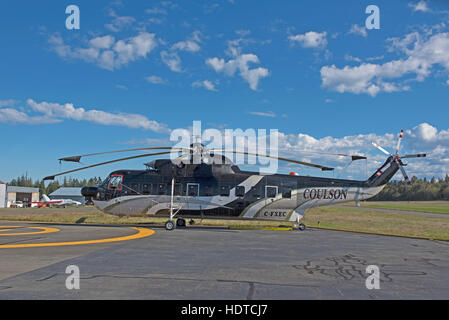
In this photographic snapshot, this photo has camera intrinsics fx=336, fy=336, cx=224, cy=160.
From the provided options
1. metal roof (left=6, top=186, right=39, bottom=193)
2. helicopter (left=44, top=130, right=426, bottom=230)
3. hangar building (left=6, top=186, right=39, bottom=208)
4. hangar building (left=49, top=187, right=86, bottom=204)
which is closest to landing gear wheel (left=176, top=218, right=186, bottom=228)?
helicopter (left=44, top=130, right=426, bottom=230)

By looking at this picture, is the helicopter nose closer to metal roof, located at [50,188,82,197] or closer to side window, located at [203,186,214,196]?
side window, located at [203,186,214,196]

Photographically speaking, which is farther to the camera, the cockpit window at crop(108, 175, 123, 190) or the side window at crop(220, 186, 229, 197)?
the cockpit window at crop(108, 175, 123, 190)

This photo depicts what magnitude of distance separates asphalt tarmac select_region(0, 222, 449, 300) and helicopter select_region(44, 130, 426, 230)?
28.3 ft

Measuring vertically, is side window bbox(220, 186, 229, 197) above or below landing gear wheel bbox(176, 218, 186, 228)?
above

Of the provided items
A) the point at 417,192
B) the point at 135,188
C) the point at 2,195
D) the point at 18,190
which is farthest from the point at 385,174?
the point at 417,192

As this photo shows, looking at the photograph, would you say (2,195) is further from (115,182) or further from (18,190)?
(115,182)

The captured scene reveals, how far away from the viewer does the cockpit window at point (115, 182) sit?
25.6 m

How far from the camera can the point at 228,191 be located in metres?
24.7

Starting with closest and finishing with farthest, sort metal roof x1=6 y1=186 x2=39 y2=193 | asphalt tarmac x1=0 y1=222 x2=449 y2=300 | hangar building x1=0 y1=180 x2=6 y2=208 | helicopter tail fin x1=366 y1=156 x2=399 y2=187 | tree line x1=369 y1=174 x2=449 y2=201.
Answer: asphalt tarmac x1=0 y1=222 x2=449 y2=300 → helicopter tail fin x1=366 y1=156 x2=399 y2=187 → hangar building x1=0 y1=180 x2=6 y2=208 → metal roof x1=6 y1=186 x2=39 y2=193 → tree line x1=369 y1=174 x2=449 y2=201

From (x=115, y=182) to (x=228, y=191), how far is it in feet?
28.6

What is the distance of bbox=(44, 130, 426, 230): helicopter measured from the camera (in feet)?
80.1

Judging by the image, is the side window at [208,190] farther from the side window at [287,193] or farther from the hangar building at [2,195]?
the hangar building at [2,195]

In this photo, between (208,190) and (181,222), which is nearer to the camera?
(208,190)
